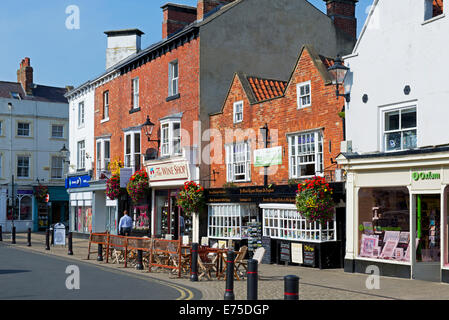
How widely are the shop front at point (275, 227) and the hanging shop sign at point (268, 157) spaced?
1141 millimetres

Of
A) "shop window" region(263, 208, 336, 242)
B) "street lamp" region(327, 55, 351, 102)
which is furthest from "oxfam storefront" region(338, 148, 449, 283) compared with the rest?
"street lamp" region(327, 55, 351, 102)

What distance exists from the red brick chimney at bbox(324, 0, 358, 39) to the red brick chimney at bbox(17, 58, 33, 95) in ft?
105

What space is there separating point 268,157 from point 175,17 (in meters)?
12.1

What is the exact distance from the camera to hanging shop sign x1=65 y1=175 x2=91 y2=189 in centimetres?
3666

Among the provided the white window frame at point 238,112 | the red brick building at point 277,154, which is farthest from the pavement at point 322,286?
the white window frame at point 238,112

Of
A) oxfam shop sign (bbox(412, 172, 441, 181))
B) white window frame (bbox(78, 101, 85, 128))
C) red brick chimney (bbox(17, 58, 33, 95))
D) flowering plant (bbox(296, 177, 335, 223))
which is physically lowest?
flowering plant (bbox(296, 177, 335, 223))

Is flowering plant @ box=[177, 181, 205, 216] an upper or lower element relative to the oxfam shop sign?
lower

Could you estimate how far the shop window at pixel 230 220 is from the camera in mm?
22469

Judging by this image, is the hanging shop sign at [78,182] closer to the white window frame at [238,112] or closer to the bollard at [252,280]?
the white window frame at [238,112]

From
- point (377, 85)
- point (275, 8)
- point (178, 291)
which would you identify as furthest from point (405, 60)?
point (275, 8)

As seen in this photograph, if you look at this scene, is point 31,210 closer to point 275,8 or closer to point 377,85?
point 275,8

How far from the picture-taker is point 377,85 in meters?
16.8

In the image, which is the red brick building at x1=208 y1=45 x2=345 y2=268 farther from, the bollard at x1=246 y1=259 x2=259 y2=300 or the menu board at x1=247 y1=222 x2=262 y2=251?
the bollard at x1=246 y1=259 x2=259 y2=300

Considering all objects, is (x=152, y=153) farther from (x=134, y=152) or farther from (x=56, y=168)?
(x=56, y=168)
